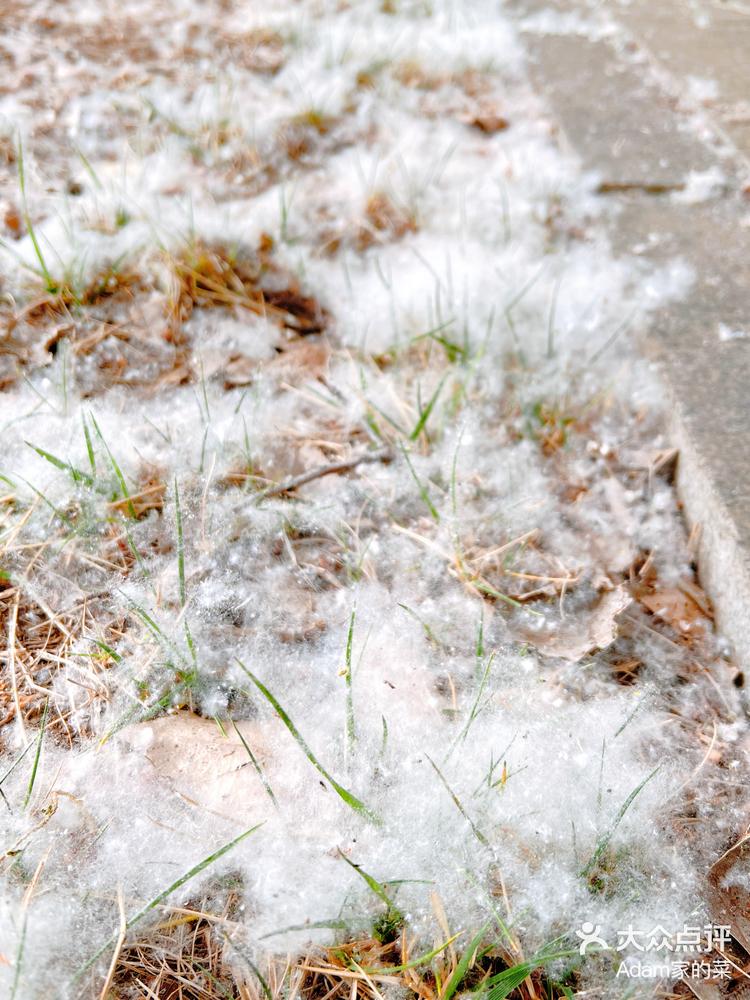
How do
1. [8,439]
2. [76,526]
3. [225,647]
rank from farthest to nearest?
[8,439], [76,526], [225,647]

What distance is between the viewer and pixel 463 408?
1650 mm

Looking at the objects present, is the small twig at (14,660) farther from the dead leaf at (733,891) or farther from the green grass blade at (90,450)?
the dead leaf at (733,891)

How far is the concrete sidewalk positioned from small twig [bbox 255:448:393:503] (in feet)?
2.05

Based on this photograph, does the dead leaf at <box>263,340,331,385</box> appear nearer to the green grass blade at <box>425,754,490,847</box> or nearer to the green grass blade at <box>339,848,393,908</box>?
the green grass blade at <box>425,754,490,847</box>

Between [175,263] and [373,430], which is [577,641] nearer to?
[373,430]

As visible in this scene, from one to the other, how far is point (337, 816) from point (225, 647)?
0.33 m

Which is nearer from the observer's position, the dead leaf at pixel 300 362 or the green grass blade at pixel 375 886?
the green grass blade at pixel 375 886

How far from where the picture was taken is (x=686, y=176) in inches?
84.9

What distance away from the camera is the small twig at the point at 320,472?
1.46 meters

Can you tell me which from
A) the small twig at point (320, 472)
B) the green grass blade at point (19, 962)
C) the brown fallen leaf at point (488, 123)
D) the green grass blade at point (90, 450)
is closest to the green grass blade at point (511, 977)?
the green grass blade at point (19, 962)

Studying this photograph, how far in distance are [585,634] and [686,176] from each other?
5.01 ft

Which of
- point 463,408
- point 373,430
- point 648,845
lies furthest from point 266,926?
point 463,408

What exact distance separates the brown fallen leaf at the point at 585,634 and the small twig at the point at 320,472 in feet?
1.57

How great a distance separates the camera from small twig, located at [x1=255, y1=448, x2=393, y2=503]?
1.46m
